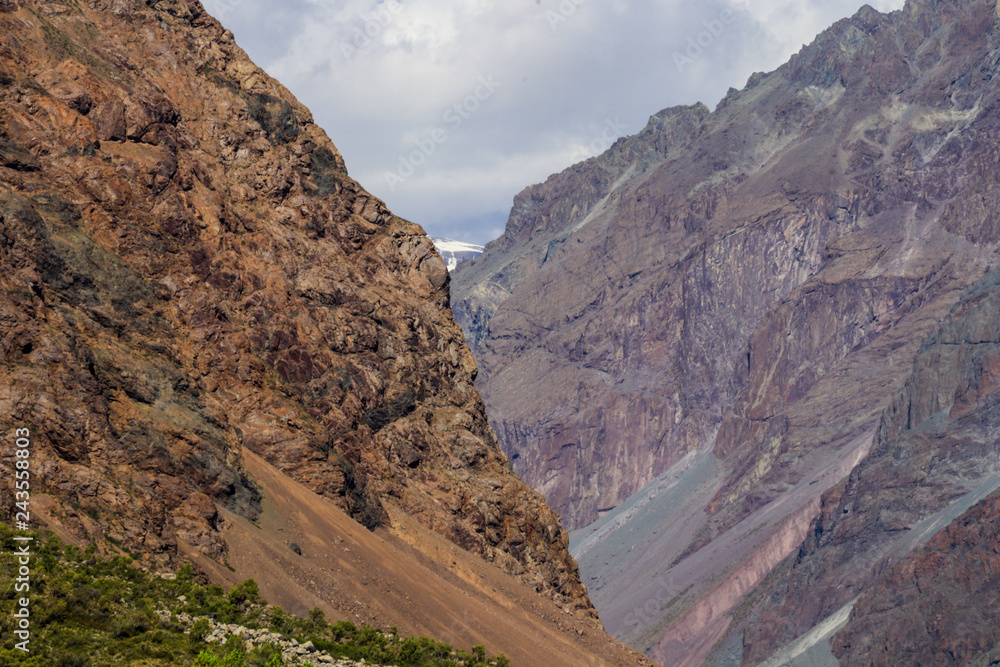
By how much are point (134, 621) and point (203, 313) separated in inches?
1504

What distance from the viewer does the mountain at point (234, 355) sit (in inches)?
2169

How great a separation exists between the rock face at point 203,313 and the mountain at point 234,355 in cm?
17

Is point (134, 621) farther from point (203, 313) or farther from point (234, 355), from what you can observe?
point (203, 313)

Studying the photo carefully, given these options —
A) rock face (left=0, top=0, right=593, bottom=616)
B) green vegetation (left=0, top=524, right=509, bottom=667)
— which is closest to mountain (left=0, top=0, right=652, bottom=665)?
rock face (left=0, top=0, right=593, bottom=616)

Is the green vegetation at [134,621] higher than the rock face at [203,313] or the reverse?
the reverse

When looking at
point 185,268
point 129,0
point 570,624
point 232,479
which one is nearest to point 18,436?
point 232,479

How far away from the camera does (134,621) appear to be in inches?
1432

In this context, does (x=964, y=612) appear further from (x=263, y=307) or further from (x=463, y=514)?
(x=263, y=307)

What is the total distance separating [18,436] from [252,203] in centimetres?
4071

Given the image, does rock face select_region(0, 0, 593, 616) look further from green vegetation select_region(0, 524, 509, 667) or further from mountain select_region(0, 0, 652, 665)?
green vegetation select_region(0, 524, 509, 667)

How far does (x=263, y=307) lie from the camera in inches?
3068

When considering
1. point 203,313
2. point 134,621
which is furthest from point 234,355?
point 134,621

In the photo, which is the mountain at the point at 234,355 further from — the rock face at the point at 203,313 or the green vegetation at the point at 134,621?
the green vegetation at the point at 134,621

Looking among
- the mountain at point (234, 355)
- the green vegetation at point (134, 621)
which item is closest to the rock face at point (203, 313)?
the mountain at point (234, 355)
